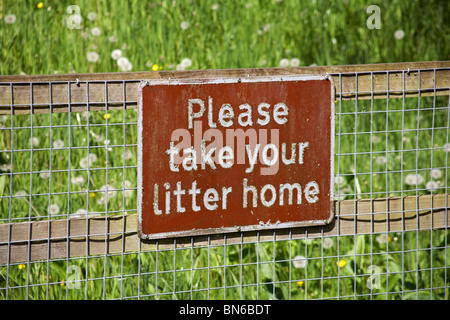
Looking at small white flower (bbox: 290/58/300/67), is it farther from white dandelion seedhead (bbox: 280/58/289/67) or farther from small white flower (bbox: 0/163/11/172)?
small white flower (bbox: 0/163/11/172)

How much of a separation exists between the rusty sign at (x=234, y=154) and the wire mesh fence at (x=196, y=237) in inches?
2.9

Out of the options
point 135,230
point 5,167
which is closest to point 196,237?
point 135,230

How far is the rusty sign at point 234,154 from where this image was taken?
7.42 feet

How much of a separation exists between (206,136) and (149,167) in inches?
9.8

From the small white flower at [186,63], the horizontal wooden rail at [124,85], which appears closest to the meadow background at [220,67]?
the small white flower at [186,63]

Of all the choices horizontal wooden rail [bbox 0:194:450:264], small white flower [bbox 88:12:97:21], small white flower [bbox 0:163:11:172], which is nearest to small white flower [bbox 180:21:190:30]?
small white flower [bbox 88:12:97:21]

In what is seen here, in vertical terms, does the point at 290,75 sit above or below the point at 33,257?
above

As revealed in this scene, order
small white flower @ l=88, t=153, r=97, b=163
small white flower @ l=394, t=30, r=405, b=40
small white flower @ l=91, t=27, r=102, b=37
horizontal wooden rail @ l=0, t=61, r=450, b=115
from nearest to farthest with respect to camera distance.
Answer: horizontal wooden rail @ l=0, t=61, r=450, b=115 → small white flower @ l=88, t=153, r=97, b=163 → small white flower @ l=91, t=27, r=102, b=37 → small white flower @ l=394, t=30, r=405, b=40

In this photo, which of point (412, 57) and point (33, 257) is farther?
point (412, 57)

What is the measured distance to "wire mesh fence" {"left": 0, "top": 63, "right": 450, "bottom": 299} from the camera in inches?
88.6

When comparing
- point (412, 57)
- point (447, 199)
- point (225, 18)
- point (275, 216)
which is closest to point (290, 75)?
point (275, 216)

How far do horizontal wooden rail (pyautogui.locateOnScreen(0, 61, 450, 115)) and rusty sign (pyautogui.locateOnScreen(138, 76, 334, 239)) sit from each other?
0.06m

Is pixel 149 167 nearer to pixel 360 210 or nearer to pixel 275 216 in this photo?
pixel 275 216

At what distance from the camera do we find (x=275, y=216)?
7.99ft
